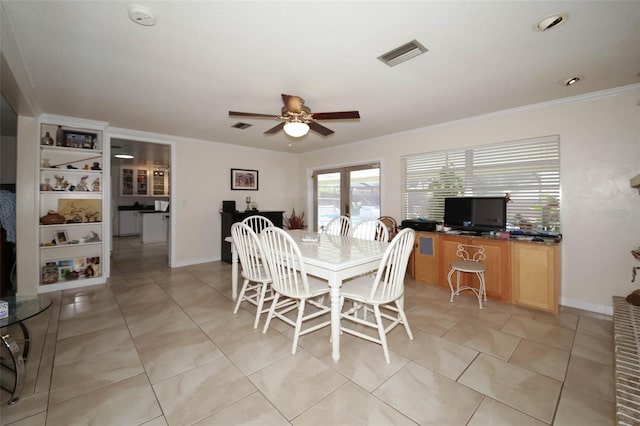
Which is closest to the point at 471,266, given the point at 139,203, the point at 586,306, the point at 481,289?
the point at 481,289

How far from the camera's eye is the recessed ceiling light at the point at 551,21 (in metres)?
1.65

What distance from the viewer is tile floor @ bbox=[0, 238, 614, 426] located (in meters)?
1.52

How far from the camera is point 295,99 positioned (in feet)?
7.91

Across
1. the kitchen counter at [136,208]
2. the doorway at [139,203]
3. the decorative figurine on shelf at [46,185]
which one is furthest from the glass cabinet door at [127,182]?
the decorative figurine on shelf at [46,185]

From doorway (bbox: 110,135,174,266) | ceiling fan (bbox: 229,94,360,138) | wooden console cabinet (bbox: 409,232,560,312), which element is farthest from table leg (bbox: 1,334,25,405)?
doorway (bbox: 110,135,174,266)

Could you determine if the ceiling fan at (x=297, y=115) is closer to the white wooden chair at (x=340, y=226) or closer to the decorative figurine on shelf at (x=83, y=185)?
the white wooden chair at (x=340, y=226)

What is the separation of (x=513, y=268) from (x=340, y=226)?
2.09 meters

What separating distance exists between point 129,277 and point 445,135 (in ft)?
17.6

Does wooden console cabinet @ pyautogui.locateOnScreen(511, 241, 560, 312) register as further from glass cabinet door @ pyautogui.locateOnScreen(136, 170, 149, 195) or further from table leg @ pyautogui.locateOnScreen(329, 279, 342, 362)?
glass cabinet door @ pyautogui.locateOnScreen(136, 170, 149, 195)

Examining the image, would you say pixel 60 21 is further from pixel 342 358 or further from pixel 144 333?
pixel 342 358

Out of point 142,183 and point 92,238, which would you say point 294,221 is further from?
point 142,183

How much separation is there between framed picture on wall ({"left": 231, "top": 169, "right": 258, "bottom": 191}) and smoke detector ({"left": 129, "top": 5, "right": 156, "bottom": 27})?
3845 millimetres

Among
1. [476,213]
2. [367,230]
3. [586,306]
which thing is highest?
[476,213]

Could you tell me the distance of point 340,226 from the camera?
3674 millimetres
